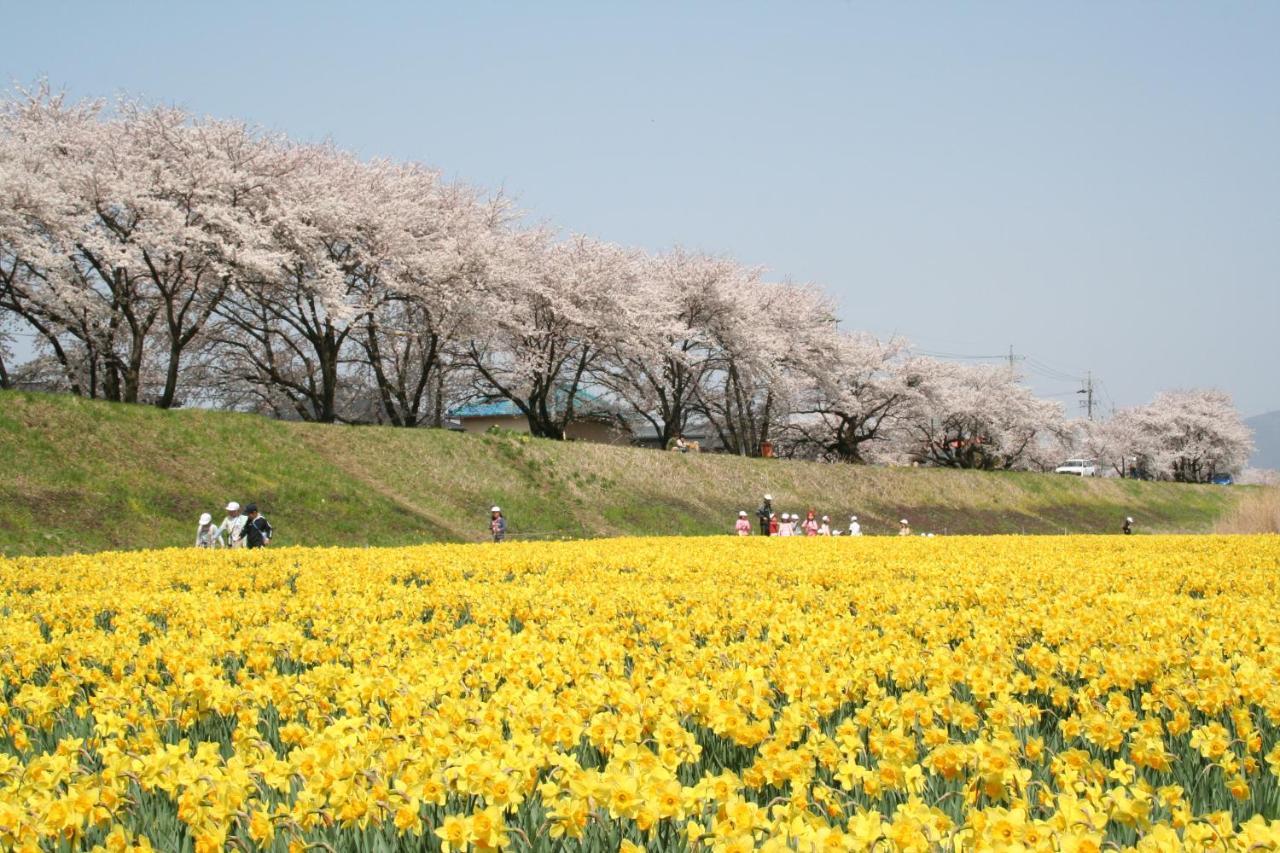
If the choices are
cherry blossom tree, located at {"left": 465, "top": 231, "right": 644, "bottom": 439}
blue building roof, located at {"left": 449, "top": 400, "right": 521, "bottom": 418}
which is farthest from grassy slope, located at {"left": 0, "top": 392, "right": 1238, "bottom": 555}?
blue building roof, located at {"left": 449, "top": 400, "right": 521, "bottom": 418}

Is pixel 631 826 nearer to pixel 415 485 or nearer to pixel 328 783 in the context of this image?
pixel 328 783

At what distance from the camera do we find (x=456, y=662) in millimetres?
5406

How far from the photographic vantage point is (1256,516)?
25.6 metres

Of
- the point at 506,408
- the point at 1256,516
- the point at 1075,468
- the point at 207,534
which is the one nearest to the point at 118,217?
the point at 207,534

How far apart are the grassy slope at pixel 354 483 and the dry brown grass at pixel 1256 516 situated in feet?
43.3

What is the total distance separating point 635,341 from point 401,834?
36.8 metres

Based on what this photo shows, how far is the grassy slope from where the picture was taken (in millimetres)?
20484

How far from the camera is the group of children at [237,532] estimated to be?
17.0 meters

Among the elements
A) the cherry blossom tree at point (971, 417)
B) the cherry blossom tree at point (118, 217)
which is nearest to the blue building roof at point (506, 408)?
the cherry blossom tree at point (118, 217)

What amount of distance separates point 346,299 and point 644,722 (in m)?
29.1

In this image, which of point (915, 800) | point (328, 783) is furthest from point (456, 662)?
point (915, 800)

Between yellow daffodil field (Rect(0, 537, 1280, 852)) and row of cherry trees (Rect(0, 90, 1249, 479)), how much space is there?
2104 centimetres

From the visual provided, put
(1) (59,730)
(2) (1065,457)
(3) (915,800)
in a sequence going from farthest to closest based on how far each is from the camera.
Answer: (2) (1065,457), (1) (59,730), (3) (915,800)

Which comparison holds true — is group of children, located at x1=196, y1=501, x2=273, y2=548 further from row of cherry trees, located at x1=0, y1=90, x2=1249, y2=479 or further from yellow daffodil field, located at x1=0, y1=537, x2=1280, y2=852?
row of cherry trees, located at x1=0, y1=90, x2=1249, y2=479
